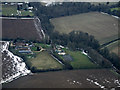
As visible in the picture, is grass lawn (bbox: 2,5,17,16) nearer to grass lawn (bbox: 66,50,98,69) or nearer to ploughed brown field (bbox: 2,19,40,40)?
ploughed brown field (bbox: 2,19,40,40)

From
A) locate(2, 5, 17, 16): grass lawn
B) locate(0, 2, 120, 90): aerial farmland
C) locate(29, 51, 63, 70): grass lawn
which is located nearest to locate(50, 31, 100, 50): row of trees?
locate(0, 2, 120, 90): aerial farmland

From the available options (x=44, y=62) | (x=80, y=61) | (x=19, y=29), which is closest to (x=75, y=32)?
(x=19, y=29)

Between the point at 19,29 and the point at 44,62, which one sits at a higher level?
the point at 19,29

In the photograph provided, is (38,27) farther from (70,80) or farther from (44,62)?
(70,80)

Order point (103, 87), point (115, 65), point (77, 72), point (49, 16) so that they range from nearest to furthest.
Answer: point (103, 87)
point (77, 72)
point (115, 65)
point (49, 16)

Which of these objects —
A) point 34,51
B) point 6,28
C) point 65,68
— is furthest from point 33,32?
point 65,68

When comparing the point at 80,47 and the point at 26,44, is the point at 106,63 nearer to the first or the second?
the point at 80,47
